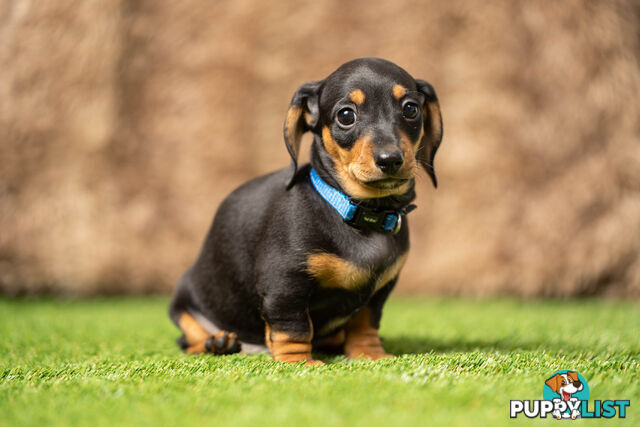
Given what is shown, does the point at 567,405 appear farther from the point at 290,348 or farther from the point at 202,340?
the point at 202,340

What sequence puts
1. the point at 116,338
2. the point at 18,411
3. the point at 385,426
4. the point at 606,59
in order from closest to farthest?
the point at 385,426
the point at 18,411
the point at 116,338
the point at 606,59

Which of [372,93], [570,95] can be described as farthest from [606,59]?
[372,93]

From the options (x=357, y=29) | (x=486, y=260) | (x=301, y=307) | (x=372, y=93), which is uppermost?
(x=357, y=29)

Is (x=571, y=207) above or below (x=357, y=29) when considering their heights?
below

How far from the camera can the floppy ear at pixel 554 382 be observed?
1.34 metres

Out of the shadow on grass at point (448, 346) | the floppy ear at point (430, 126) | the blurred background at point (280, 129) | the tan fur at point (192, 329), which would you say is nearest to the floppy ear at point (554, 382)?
the shadow on grass at point (448, 346)

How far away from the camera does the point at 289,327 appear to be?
5.80 feet

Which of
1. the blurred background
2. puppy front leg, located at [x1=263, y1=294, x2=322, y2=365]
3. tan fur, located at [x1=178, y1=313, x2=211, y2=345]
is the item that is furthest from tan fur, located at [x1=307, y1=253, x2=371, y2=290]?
the blurred background

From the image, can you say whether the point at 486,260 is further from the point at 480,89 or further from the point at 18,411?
the point at 18,411

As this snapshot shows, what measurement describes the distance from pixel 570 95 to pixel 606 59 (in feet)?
1.04

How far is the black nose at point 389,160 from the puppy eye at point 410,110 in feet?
0.75

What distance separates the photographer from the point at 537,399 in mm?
1291

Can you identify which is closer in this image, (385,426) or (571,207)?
(385,426)

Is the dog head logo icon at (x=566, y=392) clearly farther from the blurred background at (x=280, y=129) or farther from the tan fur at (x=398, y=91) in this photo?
the blurred background at (x=280, y=129)
